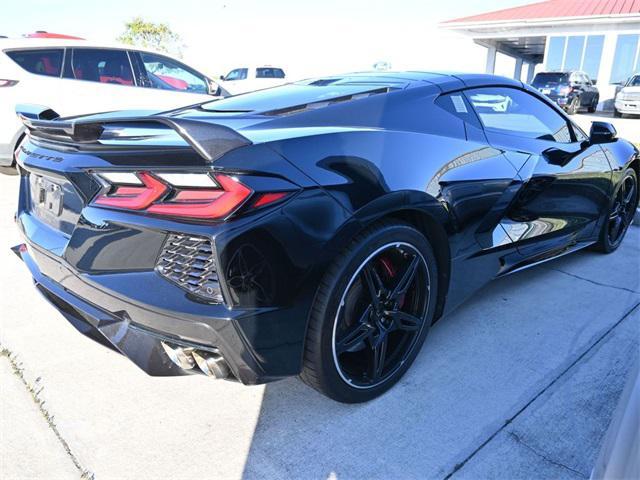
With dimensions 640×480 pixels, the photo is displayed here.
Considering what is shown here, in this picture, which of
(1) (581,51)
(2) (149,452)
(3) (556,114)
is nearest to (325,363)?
(2) (149,452)

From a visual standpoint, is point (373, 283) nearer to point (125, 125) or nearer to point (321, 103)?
point (321, 103)

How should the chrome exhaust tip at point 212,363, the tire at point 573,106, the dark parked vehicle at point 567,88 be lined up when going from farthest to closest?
the tire at point 573,106 < the dark parked vehicle at point 567,88 < the chrome exhaust tip at point 212,363

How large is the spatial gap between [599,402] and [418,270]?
1.01m

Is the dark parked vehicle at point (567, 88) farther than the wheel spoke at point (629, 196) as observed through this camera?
Yes

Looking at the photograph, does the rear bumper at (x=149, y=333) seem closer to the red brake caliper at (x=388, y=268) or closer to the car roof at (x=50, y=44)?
the red brake caliper at (x=388, y=268)

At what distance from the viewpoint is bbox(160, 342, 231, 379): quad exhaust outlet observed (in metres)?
1.76

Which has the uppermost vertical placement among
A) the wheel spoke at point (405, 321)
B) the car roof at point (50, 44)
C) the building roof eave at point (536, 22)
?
the building roof eave at point (536, 22)

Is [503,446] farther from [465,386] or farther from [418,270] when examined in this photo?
[418,270]

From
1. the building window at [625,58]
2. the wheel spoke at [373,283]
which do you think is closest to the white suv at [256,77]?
the building window at [625,58]

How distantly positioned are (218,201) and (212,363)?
0.59 meters

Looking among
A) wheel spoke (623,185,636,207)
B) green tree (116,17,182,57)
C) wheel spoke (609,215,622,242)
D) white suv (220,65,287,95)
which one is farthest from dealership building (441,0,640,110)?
green tree (116,17,182,57)

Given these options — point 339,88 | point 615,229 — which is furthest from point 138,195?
point 615,229

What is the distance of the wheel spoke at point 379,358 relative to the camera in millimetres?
2195

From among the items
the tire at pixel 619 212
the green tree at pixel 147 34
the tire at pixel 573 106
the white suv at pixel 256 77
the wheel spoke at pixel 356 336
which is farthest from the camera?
the green tree at pixel 147 34
